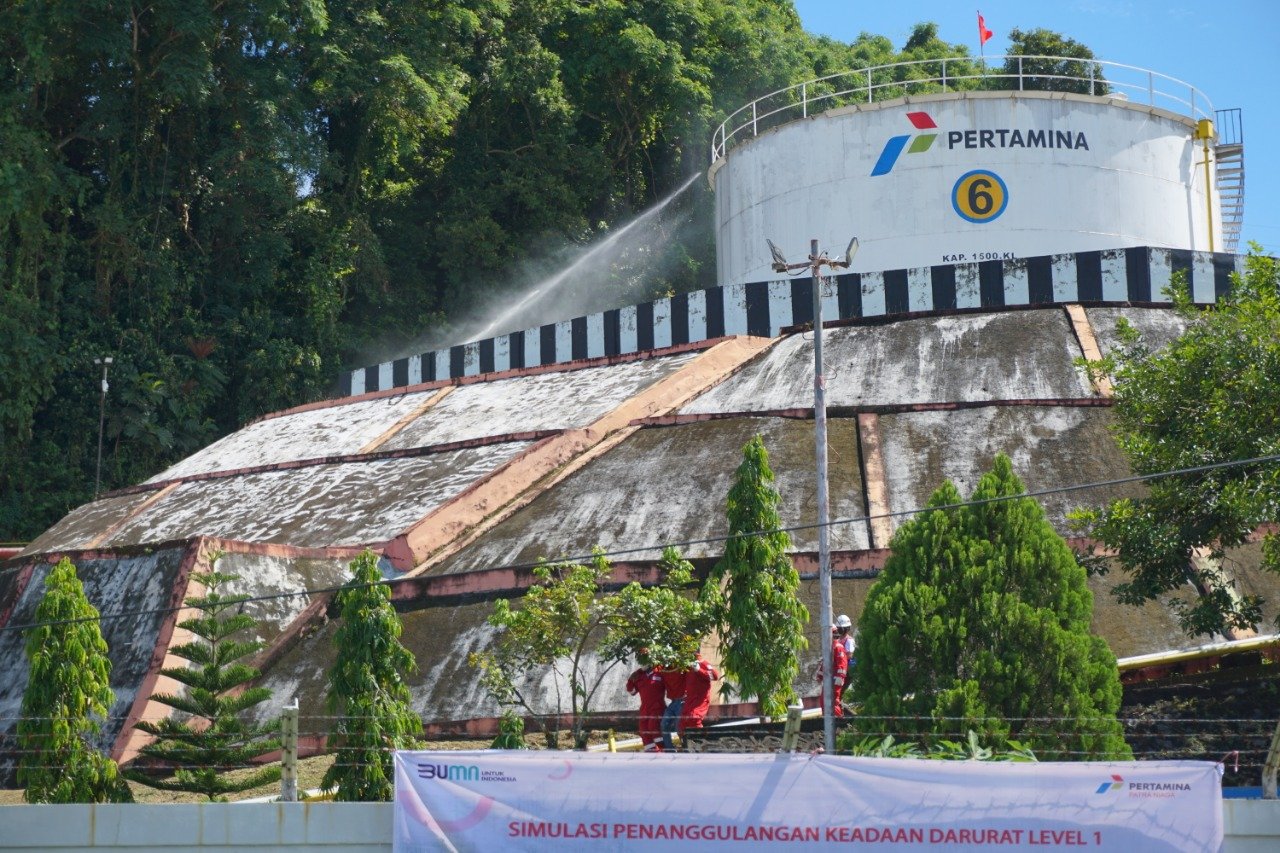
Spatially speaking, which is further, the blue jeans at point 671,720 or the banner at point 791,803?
the blue jeans at point 671,720

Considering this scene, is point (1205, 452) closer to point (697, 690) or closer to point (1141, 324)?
point (697, 690)

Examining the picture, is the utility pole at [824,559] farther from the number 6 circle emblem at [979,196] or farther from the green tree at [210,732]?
the number 6 circle emblem at [979,196]

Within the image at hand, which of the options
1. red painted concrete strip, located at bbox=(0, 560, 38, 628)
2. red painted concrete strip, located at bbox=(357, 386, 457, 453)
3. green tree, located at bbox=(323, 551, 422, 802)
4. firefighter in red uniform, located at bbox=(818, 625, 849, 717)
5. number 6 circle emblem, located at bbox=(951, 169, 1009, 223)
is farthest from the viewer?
number 6 circle emblem, located at bbox=(951, 169, 1009, 223)

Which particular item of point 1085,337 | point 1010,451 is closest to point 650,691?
point 1010,451

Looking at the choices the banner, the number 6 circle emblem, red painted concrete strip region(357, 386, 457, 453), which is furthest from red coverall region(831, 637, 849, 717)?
the number 6 circle emblem

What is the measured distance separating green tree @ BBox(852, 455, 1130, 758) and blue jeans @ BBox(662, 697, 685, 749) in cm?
173

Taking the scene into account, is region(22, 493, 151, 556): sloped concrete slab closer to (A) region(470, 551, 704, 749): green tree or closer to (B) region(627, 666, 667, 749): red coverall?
(A) region(470, 551, 704, 749): green tree

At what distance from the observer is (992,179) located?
3238cm

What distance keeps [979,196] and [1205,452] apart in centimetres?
1725

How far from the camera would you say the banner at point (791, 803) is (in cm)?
981

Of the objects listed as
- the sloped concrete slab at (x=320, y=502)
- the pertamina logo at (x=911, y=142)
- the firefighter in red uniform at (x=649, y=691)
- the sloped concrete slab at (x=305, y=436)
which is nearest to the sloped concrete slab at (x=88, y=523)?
the sloped concrete slab at (x=320, y=502)

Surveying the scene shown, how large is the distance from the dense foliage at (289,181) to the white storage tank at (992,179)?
12106mm

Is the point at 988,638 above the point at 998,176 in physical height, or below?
below

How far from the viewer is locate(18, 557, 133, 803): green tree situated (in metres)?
13.4
